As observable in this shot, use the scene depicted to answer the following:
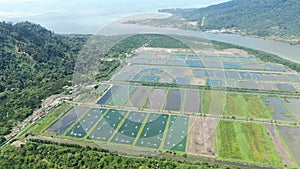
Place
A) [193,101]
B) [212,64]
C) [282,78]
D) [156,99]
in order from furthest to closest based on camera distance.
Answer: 1. [212,64]
2. [282,78]
3. [156,99]
4. [193,101]

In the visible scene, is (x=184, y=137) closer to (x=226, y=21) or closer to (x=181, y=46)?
(x=181, y=46)

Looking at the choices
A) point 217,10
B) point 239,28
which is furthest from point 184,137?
point 217,10

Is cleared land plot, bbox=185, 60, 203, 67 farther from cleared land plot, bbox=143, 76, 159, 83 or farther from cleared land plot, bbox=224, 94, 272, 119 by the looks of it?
cleared land plot, bbox=224, 94, 272, 119

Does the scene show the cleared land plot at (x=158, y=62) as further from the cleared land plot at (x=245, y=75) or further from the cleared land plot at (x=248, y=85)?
the cleared land plot at (x=248, y=85)

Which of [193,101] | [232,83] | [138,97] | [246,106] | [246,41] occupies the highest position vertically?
[246,41]

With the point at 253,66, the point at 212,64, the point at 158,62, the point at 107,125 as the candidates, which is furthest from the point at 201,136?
the point at 253,66

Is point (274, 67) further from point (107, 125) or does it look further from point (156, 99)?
point (107, 125)

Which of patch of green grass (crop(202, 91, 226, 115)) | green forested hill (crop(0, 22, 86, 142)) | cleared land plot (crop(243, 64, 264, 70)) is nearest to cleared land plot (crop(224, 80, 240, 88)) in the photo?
patch of green grass (crop(202, 91, 226, 115))
